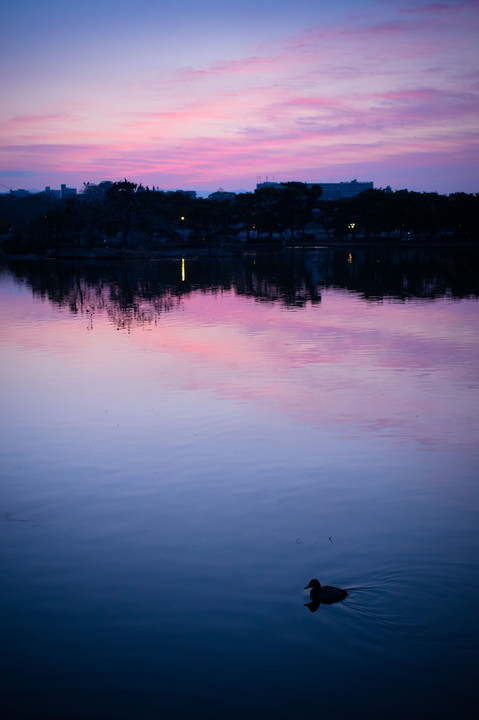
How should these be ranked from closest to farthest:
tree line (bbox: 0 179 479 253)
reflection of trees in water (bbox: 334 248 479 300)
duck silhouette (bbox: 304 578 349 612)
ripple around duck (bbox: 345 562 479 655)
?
ripple around duck (bbox: 345 562 479 655)
duck silhouette (bbox: 304 578 349 612)
reflection of trees in water (bbox: 334 248 479 300)
tree line (bbox: 0 179 479 253)

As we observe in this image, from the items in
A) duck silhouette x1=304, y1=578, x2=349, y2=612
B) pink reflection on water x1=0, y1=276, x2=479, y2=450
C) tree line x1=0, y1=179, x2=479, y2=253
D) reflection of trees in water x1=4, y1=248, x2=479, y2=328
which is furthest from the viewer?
tree line x1=0, y1=179, x2=479, y2=253

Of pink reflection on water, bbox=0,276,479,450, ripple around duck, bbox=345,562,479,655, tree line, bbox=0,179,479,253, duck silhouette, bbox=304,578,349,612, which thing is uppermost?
tree line, bbox=0,179,479,253

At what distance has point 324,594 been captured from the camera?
661 cm

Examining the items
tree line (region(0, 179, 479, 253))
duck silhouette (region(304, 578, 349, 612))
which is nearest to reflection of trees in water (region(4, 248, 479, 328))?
duck silhouette (region(304, 578, 349, 612))

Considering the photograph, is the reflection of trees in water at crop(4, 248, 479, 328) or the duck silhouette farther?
the reflection of trees in water at crop(4, 248, 479, 328)

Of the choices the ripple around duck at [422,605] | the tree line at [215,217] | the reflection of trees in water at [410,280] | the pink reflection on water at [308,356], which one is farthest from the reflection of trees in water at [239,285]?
the tree line at [215,217]

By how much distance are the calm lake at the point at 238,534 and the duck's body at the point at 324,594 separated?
0.33 ft

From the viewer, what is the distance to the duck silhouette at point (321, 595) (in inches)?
260

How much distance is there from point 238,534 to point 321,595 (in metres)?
1.80

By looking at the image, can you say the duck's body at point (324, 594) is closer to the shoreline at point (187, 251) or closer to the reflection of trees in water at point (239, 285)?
the reflection of trees in water at point (239, 285)

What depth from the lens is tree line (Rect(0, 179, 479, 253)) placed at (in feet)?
299

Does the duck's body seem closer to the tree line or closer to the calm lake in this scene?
the calm lake

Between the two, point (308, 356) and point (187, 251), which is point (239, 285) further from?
point (187, 251)

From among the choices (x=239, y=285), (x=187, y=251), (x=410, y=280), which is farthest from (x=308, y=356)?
(x=187, y=251)
